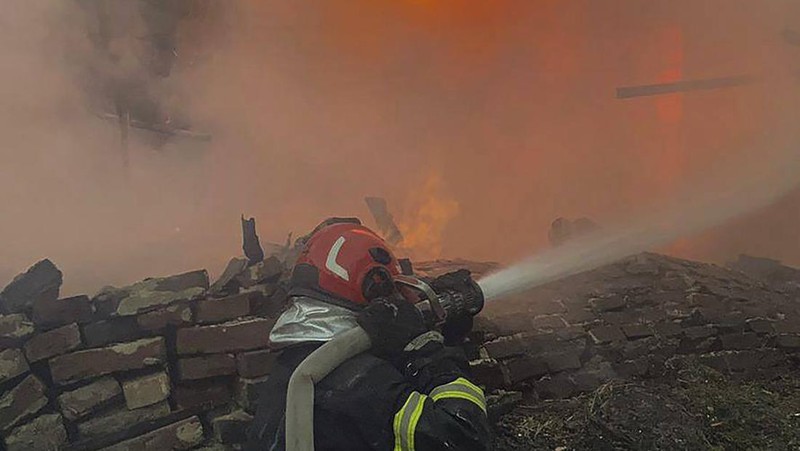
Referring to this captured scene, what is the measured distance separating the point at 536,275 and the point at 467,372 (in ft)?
6.30

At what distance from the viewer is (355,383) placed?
258cm

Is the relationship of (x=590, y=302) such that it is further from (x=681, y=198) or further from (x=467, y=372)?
(x=681, y=198)

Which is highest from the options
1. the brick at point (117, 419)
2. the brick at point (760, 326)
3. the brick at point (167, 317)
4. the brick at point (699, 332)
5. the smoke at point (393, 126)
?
the smoke at point (393, 126)

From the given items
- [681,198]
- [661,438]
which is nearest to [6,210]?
[661,438]

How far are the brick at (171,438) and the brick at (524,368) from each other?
6.48 feet

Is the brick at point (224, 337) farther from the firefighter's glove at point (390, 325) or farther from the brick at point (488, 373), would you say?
the firefighter's glove at point (390, 325)

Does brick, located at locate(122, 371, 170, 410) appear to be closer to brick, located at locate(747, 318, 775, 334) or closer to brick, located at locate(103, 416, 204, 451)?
brick, located at locate(103, 416, 204, 451)

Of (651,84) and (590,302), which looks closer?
(590,302)

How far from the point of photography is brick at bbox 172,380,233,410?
396 centimetres

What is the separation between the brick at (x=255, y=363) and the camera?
398 centimetres

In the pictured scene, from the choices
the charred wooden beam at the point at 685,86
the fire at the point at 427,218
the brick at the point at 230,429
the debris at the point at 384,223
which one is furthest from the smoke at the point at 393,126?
the brick at the point at 230,429

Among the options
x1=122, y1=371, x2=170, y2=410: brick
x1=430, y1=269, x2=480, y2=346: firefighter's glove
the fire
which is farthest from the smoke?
x1=430, y1=269, x2=480, y2=346: firefighter's glove

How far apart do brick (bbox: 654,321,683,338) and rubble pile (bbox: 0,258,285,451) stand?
9.30ft

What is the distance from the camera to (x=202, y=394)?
400 centimetres
